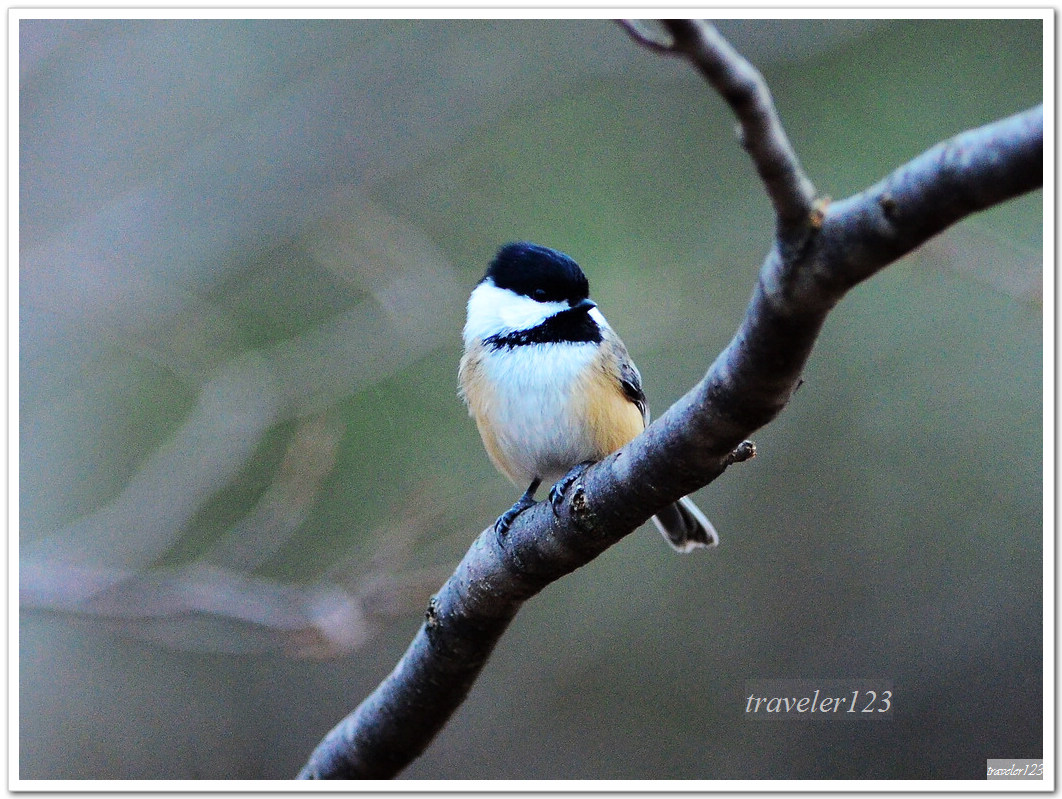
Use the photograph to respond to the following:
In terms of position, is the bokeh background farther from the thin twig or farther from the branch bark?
the thin twig

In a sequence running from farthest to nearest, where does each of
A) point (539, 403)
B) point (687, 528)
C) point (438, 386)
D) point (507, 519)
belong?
point (438, 386), point (687, 528), point (539, 403), point (507, 519)

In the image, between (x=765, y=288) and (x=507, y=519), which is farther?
(x=507, y=519)

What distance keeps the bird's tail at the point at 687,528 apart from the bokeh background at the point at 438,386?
366mm

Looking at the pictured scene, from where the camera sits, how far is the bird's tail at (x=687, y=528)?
2.33 meters

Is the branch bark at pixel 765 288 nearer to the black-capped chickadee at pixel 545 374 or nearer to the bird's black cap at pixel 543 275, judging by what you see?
the black-capped chickadee at pixel 545 374

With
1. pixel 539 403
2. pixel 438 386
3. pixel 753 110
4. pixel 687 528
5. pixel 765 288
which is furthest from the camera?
pixel 438 386

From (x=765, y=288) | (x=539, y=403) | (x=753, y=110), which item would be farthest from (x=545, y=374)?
(x=753, y=110)

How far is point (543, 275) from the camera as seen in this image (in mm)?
1979

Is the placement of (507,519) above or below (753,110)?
below

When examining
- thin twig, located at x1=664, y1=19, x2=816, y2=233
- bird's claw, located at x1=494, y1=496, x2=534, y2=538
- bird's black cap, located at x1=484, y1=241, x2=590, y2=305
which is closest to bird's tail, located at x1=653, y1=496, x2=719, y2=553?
bird's claw, located at x1=494, y1=496, x2=534, y2=538

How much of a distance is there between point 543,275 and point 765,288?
41.9 inches

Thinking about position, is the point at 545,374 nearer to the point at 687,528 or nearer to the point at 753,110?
the point at 687,528

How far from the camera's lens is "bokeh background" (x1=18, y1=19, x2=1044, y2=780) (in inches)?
95.5

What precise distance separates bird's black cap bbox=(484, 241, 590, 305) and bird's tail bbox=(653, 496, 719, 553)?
643mm
